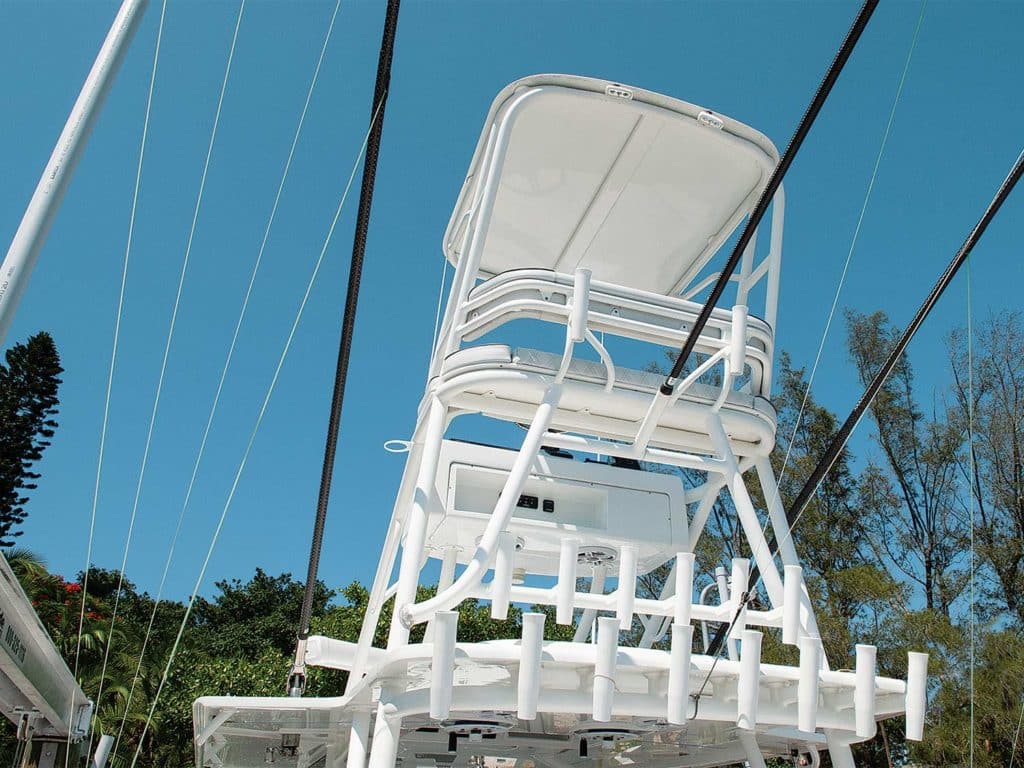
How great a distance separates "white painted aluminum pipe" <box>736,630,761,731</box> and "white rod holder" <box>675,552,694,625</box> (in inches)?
21.3

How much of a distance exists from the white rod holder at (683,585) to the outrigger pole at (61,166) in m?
4.71

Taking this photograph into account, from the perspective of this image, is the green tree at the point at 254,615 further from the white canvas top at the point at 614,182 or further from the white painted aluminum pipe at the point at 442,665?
the white painted aluminum pipe at the point at 442,665

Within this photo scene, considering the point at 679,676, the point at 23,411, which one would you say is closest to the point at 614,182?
the point at 679,676

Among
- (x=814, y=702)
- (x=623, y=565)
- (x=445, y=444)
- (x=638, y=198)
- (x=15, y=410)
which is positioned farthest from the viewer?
(x=15, y=410)

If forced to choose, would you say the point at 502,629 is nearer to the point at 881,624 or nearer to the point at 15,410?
the point at 881,624

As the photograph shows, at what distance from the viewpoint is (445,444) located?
10.2 meters

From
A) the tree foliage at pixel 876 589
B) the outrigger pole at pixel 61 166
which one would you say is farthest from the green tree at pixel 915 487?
the outrigger pole at pixel 61 166

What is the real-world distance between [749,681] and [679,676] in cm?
58

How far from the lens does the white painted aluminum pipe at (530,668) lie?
20.7 ft

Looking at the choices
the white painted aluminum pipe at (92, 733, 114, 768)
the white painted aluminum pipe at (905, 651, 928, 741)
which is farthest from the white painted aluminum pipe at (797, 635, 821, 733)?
the white painted aluminum pipe at (92, 733, 114, 768)

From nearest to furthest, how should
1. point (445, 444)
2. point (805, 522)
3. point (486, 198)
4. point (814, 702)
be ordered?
point (814, 702) → point (486, 198) → point (445, 444) → point (805, 522)

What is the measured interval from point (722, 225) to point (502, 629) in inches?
650

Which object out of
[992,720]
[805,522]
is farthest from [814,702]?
[805,522]

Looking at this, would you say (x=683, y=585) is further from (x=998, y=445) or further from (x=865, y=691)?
(x=998, y=445)
